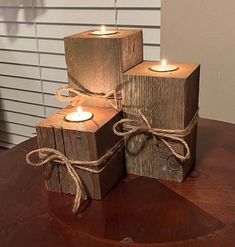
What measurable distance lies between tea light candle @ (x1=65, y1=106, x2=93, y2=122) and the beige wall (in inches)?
27.2

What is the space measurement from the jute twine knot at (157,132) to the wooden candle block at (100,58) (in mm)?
61

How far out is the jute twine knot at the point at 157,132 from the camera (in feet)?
2.06

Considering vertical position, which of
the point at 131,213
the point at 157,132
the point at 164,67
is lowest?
the point at 131,213

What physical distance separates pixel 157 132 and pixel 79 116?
14 cm

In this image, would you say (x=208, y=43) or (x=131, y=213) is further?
(x=208, y=43)

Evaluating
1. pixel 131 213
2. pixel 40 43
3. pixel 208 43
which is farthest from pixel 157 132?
pixel 40 43

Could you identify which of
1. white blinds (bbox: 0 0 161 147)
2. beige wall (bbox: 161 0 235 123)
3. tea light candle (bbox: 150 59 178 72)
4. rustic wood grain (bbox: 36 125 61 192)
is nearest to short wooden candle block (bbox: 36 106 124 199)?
rustic wood grain (bbox: 36 125 61 192)

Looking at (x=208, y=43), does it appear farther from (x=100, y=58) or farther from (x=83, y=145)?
(x=83, y=145)

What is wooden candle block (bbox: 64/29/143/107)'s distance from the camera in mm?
659

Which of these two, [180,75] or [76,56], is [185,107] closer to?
[180,75]

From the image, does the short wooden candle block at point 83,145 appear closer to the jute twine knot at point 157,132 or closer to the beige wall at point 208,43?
the jute twine knot at point 157,132

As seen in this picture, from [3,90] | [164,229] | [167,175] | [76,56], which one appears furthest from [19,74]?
[164,229]

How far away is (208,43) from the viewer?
1205 millimetres

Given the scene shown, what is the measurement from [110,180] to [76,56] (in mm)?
240
